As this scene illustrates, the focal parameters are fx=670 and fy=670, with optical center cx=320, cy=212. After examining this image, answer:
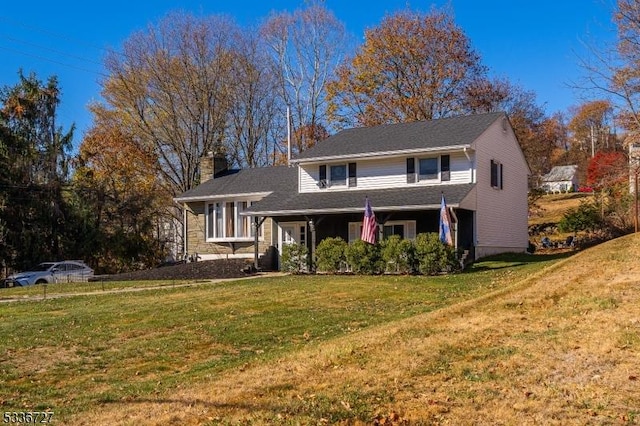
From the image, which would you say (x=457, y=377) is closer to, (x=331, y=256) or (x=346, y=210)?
(x=331, y=256)

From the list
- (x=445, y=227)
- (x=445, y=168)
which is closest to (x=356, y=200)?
(x=445, y=168)

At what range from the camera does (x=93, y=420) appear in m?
7.20

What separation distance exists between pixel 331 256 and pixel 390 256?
255cm

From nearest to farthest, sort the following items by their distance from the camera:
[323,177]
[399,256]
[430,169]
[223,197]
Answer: [399,256] < [430,169] < [323,177] < [223,197]

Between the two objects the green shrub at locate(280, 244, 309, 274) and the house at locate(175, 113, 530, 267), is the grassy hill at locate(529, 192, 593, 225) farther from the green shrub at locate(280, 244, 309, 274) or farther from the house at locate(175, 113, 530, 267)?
the green shrub at locate(280, 244, 309, 274)

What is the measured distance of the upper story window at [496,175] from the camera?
28.8 metres

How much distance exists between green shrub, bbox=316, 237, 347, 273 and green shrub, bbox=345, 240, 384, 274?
444 mm

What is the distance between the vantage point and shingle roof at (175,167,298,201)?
3275cm

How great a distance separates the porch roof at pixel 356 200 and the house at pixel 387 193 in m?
0.05

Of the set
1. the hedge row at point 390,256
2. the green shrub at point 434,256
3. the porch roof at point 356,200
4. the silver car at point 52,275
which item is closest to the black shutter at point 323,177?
the porch roof at point 356,200

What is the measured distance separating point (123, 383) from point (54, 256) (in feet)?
95.9

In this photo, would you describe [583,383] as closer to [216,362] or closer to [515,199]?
[216,362]

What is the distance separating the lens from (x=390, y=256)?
2289cm

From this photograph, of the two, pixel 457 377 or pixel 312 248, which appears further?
pixel 312 248
